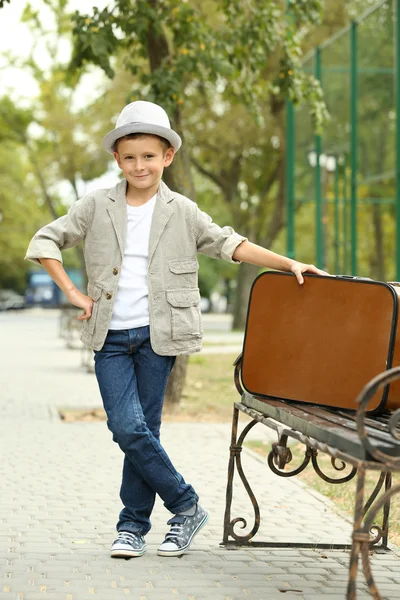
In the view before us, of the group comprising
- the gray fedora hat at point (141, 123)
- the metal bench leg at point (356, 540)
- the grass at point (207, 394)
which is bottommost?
the grass at point (207, 394)

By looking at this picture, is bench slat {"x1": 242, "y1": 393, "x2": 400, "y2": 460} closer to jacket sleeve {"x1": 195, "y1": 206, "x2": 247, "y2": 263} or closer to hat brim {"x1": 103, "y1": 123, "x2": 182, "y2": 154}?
jacket sleeve {"x1": 195, "y1": 206, "x2": 247, "y2": 263}

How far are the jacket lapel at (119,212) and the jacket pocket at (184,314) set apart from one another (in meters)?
0.29

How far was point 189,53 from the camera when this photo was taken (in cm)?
1098

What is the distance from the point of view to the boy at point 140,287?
4.55 m

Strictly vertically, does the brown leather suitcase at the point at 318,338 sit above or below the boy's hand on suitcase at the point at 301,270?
below

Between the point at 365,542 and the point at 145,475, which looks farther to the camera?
the point at 145,475

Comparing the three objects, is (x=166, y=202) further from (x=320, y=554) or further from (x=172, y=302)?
(x=320, y=554)

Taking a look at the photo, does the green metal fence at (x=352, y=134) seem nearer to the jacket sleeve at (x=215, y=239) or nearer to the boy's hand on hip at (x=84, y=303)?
the jacket sleeve at (x=215, y=239)

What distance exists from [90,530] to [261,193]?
31633 mm

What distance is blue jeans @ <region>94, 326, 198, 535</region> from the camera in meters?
4.52

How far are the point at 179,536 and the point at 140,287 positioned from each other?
1076mm

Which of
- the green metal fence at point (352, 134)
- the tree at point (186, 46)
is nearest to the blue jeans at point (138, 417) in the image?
the tree at point (186, 46)

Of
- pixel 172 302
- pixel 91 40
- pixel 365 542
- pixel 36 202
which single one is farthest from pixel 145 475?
pixel 36 202

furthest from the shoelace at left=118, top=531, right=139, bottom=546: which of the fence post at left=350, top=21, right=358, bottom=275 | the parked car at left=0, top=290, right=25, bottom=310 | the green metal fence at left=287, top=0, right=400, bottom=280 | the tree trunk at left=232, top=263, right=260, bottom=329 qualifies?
the parked car at left=0, top=290, right=25, bottom=310
